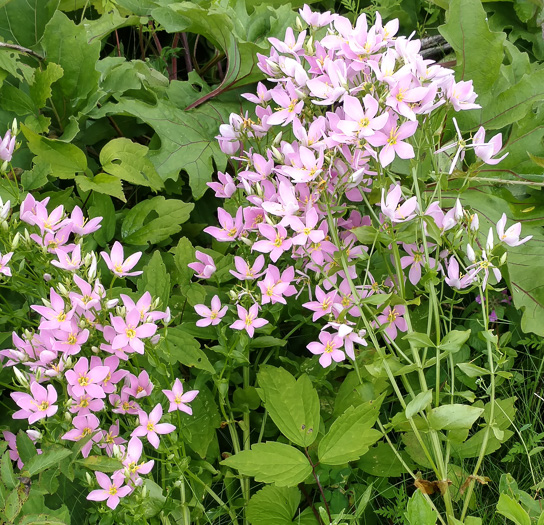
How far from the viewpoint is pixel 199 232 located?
230cm

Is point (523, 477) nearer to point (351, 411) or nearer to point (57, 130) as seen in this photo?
point (351, 411)

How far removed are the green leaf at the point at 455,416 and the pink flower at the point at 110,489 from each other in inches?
28.3

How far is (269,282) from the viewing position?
5.32 feet

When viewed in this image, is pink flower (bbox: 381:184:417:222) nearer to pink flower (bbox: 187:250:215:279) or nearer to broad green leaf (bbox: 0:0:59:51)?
pink flower (bbox: 187:250:215:279)

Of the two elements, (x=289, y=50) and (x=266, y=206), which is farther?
(x=289, y=50)

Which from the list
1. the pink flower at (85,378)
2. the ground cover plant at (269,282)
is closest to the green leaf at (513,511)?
the ground cover plant at (269,282)

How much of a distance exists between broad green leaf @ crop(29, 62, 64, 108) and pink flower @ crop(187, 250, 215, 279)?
0.77 m

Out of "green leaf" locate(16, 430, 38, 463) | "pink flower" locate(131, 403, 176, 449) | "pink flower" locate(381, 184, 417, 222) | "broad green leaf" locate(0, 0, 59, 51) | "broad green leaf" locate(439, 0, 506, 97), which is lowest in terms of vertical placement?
"green leaf" locate(16, 430, 38, 463)

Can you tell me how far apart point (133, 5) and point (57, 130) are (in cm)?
58

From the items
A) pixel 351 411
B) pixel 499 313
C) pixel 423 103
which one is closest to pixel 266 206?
pixel 423 103

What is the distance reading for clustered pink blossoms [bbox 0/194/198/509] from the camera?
1.36 metres

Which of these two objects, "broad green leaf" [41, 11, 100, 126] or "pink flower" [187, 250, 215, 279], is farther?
"broad green leaf" [41, 11, 100, 126]

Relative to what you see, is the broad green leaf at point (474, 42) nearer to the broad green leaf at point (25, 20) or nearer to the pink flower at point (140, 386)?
the broad green leaf at point (25, 20)

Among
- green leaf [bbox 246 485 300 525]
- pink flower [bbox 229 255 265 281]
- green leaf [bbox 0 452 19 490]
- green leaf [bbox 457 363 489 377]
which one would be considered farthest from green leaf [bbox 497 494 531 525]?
green leaf [bbox 0 452 19 490]
